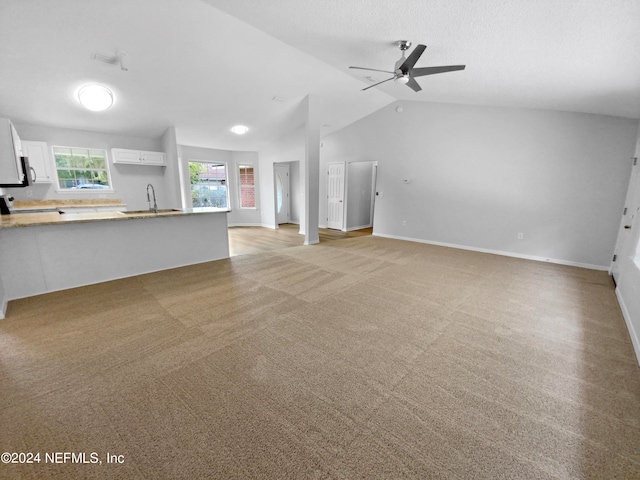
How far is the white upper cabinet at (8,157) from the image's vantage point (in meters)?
3.06

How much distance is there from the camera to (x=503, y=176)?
17.6 ft

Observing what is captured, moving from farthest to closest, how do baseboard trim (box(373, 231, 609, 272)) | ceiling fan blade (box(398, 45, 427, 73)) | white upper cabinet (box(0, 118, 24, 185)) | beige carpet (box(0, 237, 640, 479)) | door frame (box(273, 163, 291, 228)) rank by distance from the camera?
door frame (box(273, 163, 291, 228)), baseboard trim (box(373, 231, 609, 272)), white upper cabinet (box(0, 118, 24, 185)), ceiling fan blade (box(398, 45, 427, 73)), beige carpet (box(0, 237, 640, 479))

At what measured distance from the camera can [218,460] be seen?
130cm

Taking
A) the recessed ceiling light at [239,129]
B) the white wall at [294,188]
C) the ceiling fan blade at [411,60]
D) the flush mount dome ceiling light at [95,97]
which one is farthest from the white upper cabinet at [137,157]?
the ceiling fan blade at [411,60]

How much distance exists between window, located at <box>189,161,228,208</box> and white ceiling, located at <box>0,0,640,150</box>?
255 centimetres

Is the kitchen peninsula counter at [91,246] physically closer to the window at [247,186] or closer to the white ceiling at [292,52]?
the white ceiling at [292,52]

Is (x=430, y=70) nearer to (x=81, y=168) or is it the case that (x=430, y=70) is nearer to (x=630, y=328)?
(x=630, y=328)

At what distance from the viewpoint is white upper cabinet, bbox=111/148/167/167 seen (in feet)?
19.3

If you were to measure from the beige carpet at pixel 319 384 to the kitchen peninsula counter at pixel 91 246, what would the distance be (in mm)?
312

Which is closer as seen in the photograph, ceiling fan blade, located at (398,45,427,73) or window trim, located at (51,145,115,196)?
ceiling fan blade, located at (398,45,427,73)

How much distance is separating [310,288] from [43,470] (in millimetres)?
2577

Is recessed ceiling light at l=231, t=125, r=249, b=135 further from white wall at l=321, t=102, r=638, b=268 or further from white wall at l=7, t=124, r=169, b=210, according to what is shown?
white wall at l=321, t=102, r=638, b=268

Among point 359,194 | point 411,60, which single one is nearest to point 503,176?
point 411,60

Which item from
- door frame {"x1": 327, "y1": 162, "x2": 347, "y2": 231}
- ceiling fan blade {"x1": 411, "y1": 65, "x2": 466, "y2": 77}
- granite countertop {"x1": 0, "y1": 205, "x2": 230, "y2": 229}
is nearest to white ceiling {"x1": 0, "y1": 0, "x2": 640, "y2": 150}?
ceiling fan blade {"x1": 411, "y1": 65, "x2": 466, "y2": 77}
